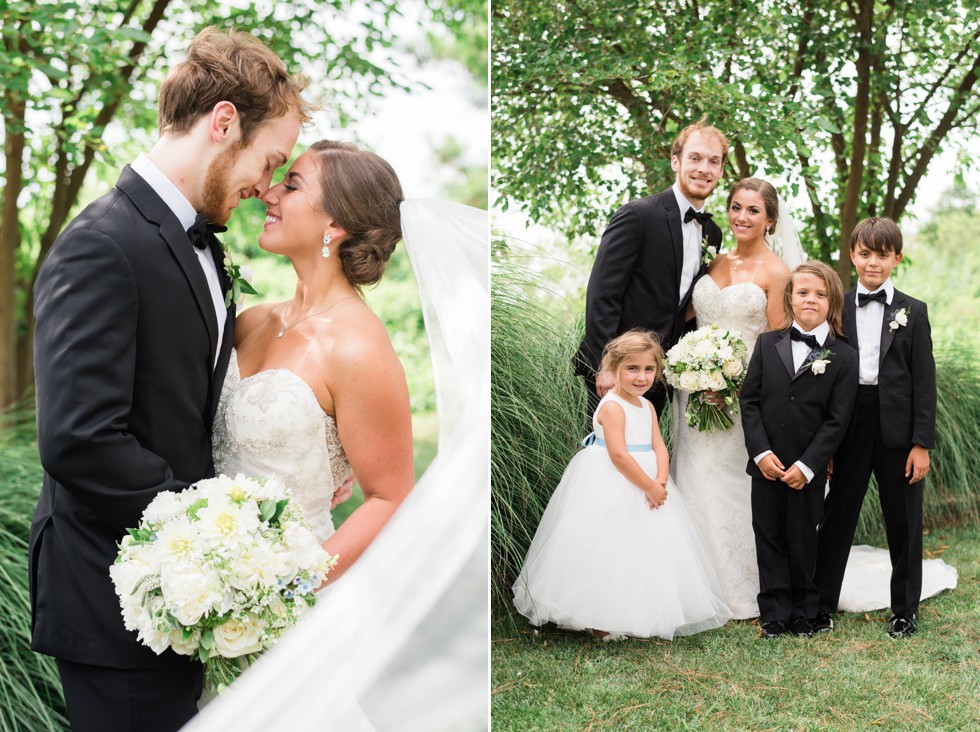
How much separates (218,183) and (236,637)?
110cm

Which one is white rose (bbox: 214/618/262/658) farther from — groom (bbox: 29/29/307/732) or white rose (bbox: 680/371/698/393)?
white rose (bbox: 680/371/698/393)

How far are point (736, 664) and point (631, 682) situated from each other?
1.72 ft

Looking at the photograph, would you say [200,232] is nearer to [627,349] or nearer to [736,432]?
[627,349]

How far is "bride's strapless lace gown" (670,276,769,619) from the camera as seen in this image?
4.88m

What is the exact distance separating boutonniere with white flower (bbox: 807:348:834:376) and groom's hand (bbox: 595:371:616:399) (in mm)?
953

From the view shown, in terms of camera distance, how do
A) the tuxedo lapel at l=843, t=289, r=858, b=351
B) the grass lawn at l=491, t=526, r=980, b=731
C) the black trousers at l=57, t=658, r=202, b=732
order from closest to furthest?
the black trousers at l=57, t=658, r=202, b=732, the grass lawn at l=491, t=526, r=980, b=731, the tuxedo lapel at l=843, t=289, r=858, b=351

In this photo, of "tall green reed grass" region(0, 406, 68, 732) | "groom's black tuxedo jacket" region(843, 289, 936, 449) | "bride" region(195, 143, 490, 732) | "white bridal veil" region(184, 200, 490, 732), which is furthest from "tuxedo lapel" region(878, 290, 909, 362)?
"tall green reed grass" region(0, 406, 68, 732)

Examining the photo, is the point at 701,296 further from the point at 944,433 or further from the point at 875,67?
the point at 875,67

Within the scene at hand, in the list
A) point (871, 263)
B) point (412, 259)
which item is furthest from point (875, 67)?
point (412, 259)

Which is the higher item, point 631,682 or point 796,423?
point 796,423

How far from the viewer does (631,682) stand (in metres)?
4.00

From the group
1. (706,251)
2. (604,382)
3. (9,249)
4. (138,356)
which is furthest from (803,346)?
(9,249)

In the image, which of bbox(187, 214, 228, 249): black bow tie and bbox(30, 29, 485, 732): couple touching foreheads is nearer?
bbox(30, 29, 485, 732): couple touching foreheads

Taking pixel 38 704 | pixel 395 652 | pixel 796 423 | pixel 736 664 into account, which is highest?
pixel 395 652
